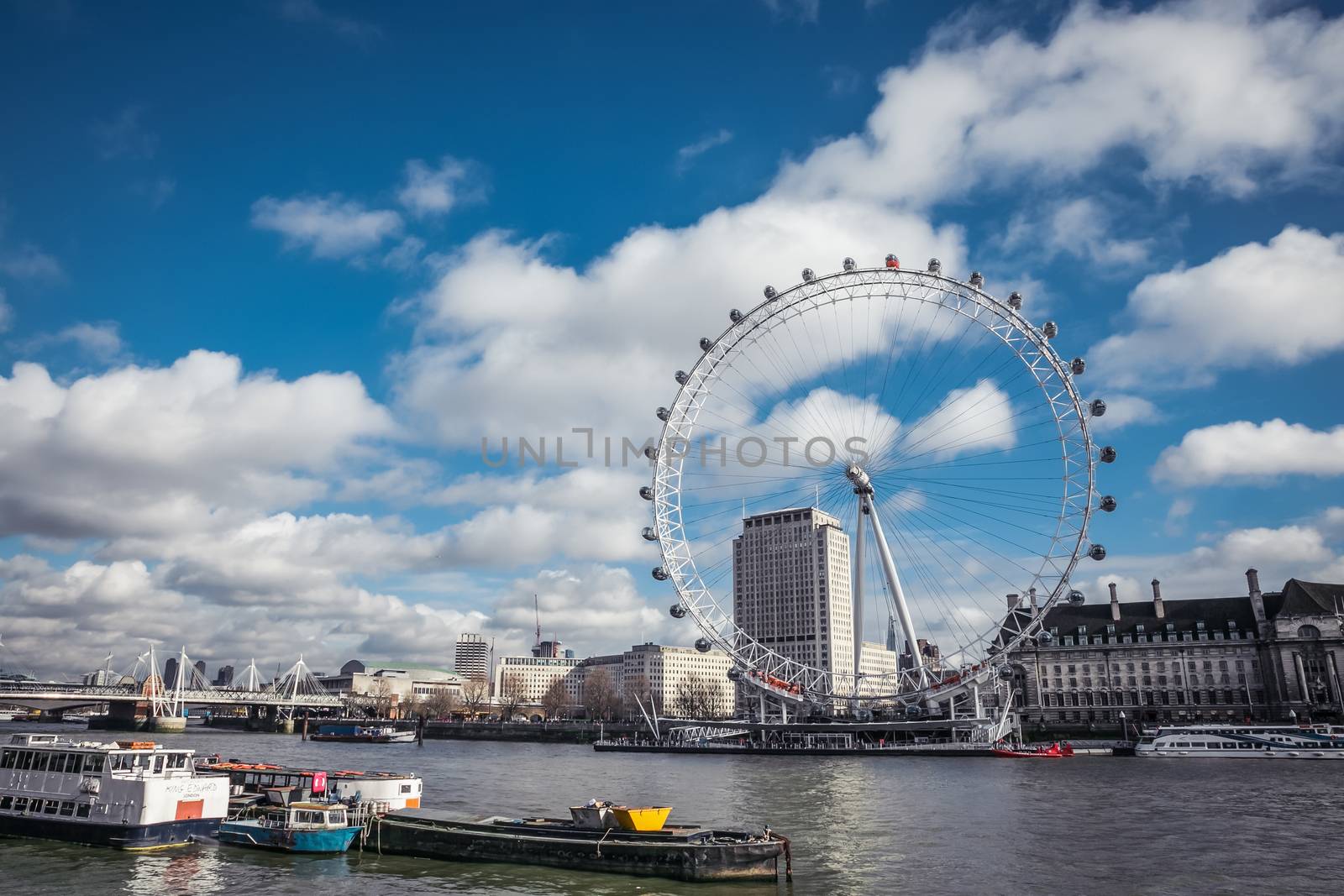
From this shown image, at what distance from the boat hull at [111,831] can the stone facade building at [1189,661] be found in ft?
335

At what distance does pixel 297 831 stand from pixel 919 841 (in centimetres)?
2547

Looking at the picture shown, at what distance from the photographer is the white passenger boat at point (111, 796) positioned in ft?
120

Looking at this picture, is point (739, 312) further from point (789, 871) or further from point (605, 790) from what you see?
point (789, 871)

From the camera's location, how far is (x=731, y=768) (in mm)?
89938

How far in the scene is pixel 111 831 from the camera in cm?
3628

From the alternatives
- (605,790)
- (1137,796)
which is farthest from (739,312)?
Answer: (1137,796)

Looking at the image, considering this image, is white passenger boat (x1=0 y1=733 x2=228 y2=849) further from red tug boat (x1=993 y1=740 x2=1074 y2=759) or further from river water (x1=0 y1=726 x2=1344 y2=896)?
red tug boat (x1=993 y1=740 x2=1074 y2=759)

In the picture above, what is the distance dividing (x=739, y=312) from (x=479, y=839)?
59772 mm

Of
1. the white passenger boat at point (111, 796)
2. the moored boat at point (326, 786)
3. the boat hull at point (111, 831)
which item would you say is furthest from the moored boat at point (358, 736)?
the boat hull at point (111, 831)

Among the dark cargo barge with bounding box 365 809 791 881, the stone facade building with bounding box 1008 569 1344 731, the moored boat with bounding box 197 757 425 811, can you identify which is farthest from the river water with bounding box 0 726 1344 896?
the stone facade building with bounding box 1008 569 1344 731

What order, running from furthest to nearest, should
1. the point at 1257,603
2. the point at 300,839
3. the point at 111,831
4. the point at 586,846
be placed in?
the point at 1257,603, the point at 300,839, the point at 111,831, the point at 586,846

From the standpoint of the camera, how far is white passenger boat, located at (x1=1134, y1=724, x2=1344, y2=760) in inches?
3406

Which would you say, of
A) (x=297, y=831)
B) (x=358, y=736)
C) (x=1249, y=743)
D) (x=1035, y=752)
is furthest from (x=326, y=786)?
(x=358, y=736)

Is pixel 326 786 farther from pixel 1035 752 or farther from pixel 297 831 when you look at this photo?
pixel 1035 752
